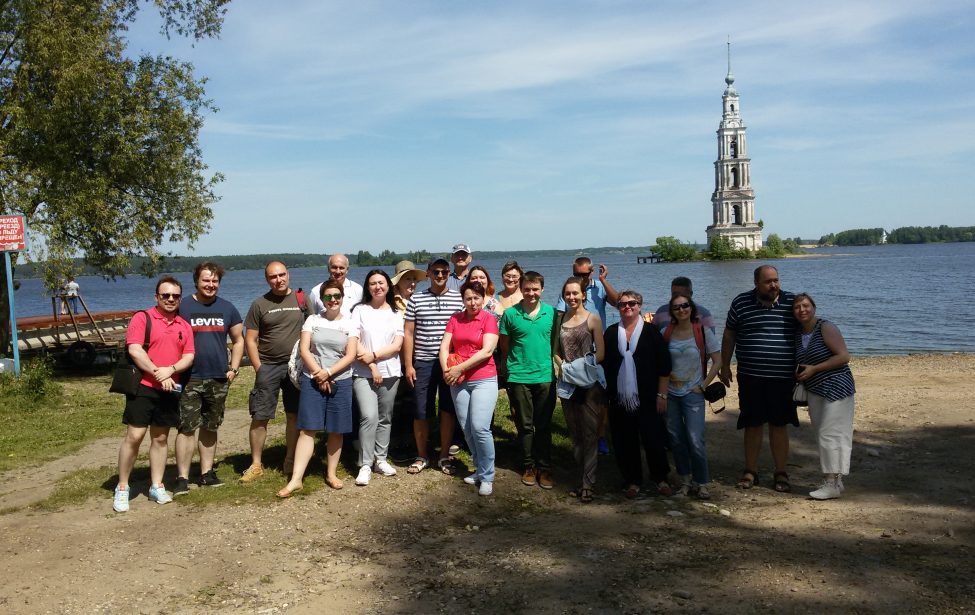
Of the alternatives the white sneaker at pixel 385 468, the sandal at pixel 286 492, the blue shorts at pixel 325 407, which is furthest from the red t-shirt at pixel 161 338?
the white sneaker at pixel 385 468

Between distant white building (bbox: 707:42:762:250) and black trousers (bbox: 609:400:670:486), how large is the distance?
120 m

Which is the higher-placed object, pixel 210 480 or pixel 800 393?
pixel 800 393

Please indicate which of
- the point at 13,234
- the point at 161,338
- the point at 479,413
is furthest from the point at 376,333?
the point at 13,234

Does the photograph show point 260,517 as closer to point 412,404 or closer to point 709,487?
point 412,404

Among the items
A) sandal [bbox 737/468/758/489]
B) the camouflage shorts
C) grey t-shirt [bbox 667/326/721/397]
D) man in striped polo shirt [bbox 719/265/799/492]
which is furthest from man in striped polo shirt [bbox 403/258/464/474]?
sandal [bbox 737/468/758/489]

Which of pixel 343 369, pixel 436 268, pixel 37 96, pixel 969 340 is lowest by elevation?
pixel 969 340

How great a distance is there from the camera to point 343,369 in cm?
682

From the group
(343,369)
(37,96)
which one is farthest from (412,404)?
(37,96)

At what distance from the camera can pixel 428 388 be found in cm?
736

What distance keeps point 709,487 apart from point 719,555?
6.19 feet

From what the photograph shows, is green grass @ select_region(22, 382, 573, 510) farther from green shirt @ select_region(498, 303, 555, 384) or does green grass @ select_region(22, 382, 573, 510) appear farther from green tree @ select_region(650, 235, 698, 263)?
green tree @ select_region(650, 235, 698, 263)

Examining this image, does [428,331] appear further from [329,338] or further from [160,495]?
[160,495]

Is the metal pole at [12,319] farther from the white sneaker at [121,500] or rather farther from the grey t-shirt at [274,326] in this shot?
the grey t-shirt at [274,326]

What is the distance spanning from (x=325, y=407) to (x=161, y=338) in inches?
58.4
